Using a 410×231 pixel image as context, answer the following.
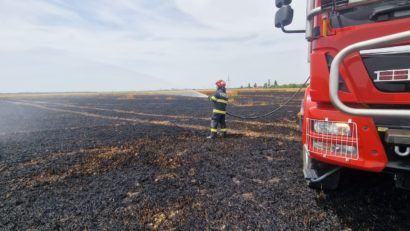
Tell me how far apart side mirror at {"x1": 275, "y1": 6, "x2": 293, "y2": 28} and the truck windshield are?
58 centimetres

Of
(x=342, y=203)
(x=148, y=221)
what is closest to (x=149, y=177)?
(x=148, y=221)

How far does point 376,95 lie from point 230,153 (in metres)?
3.85

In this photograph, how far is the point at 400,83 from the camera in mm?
2234

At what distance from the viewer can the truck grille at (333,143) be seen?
7.57ft

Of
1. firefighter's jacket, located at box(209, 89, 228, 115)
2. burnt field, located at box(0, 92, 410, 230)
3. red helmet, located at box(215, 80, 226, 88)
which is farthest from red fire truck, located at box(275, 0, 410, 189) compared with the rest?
red helmet, located at box(215, 80, 226, 88)

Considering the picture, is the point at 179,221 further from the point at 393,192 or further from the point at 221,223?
the point at 393,192

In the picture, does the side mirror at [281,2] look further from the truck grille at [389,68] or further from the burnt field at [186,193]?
the burnt field at [186,193]

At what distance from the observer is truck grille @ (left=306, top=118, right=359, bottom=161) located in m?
2.31

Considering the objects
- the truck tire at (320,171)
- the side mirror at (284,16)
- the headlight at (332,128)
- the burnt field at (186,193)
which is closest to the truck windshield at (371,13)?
the side mirror at (284,16)

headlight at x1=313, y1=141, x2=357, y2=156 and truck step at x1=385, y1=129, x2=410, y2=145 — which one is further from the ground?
truck step at x1=385, y1=129, x2=410, y2=145

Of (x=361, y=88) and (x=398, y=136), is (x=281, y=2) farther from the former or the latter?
(x=398, y=136)

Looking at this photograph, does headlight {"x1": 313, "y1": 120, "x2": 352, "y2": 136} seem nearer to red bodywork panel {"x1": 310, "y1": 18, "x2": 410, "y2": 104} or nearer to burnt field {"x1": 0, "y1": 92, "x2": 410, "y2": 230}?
red bodywork panel {"x1": 310, "y1": 18, "x2": 410, "y2": 104}

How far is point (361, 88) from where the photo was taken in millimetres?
2352

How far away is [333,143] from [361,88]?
20.7 inches
